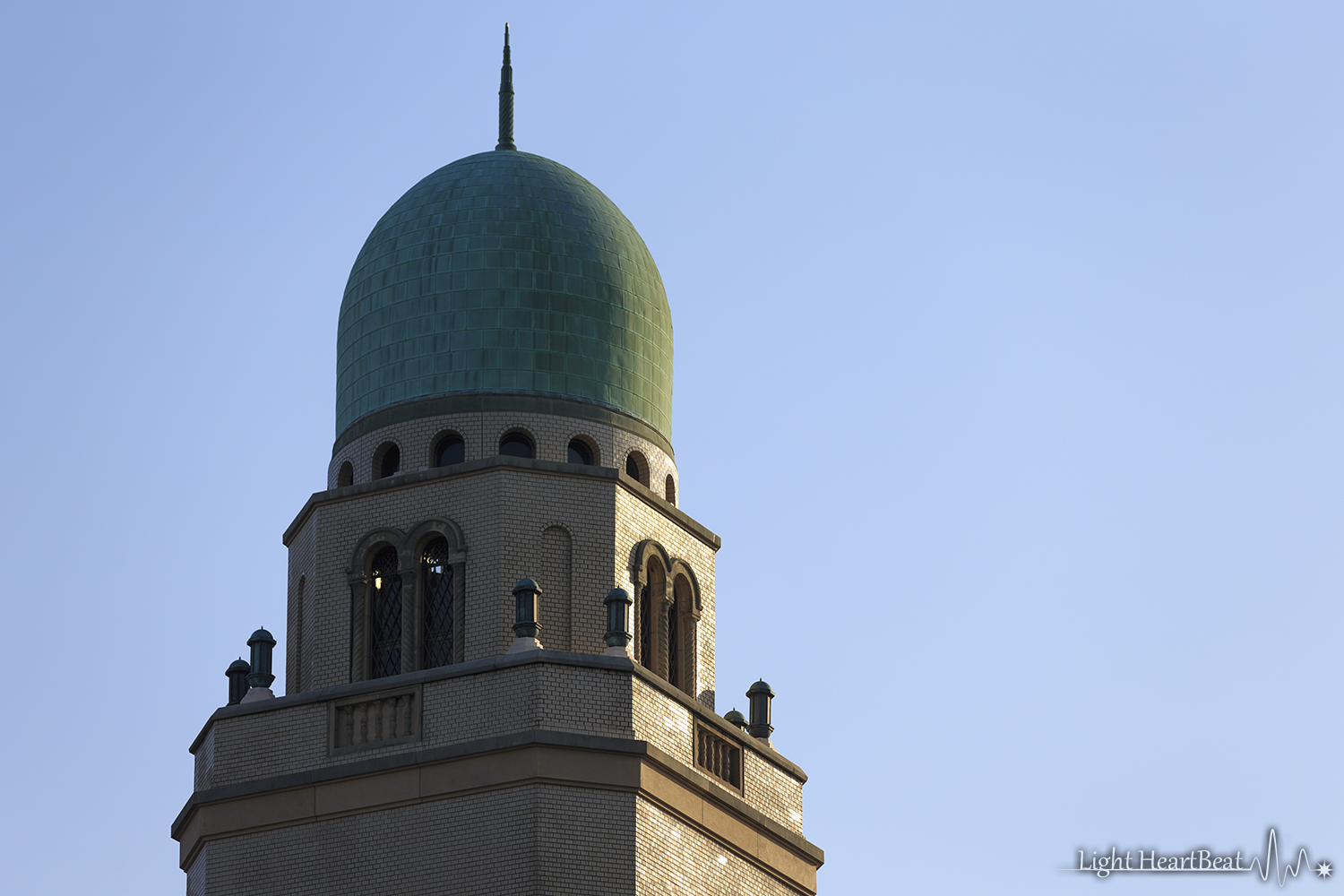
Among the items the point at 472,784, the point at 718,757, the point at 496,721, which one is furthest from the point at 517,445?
the point at 472,784

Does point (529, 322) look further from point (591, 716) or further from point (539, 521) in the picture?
point (591, 716)

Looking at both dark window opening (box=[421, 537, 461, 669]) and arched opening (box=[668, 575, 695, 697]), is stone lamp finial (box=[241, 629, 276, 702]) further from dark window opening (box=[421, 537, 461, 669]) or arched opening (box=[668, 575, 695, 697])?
arched opening (box=[668, 575, 695, 697])

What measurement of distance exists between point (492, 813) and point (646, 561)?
5.34m

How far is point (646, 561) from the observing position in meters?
41.8

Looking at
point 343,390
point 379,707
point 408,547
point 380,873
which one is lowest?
point 380,873

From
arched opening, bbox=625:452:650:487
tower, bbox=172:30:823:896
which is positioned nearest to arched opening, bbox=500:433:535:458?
tower, bbox=172:30:823:896

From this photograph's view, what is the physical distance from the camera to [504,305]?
43.1 m

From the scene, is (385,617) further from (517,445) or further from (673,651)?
(673,651)

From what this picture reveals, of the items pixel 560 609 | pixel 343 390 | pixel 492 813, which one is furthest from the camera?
pixel 343 390

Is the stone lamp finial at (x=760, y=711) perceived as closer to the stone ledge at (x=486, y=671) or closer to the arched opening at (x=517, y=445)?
the stone ledge at (x=486, y=671)

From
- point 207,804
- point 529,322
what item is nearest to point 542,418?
point 529,322

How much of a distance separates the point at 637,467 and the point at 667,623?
258 centimetres

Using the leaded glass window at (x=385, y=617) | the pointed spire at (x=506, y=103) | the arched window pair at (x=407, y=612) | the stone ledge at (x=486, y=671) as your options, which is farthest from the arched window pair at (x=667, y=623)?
the pointed spire at (x=506, y=103)

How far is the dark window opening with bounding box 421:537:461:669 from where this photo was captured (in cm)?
4081
